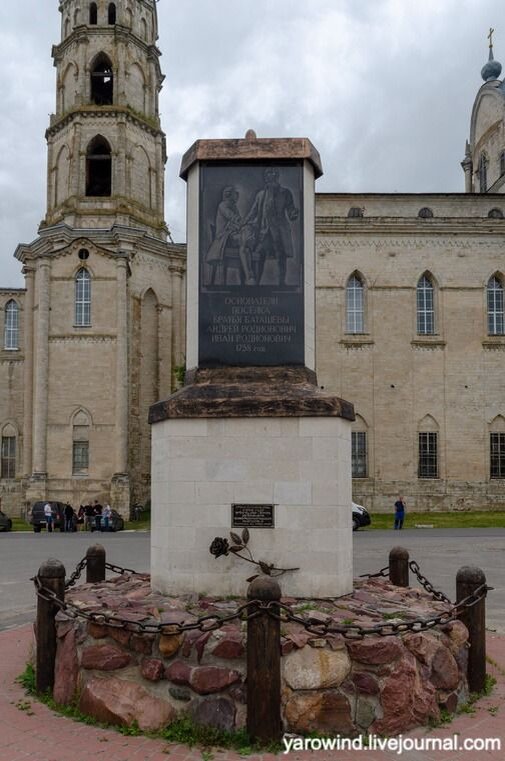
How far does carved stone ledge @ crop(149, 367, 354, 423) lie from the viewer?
8.21 metres

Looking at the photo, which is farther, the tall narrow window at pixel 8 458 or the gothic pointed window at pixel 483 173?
the gothic pointed window at pixel 483 173

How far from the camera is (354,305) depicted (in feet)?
149

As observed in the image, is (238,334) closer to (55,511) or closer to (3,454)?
(55,511)

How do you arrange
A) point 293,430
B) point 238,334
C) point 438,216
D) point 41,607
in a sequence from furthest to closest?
point 438,216
point 238,334
point 293,430
point 41,607

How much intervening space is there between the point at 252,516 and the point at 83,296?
35.9 metres

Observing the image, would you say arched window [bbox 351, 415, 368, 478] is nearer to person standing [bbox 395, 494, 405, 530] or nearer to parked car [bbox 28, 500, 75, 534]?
person standing [bbox 395, 494, 405, 530]

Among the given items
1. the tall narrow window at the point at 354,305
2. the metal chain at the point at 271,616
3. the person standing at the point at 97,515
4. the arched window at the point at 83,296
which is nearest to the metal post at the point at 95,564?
the metal chain at the point at 271,616

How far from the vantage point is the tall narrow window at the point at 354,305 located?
148ft

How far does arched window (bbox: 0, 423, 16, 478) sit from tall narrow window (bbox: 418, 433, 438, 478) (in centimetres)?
2361

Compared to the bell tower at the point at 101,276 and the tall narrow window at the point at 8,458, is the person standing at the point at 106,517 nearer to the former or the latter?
the bell tower at the point at 101,276

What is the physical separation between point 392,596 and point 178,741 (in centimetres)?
328

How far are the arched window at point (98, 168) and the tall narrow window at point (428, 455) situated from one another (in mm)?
23767

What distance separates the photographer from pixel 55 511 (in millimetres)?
36188

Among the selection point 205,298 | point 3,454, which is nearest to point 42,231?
point 3,454
